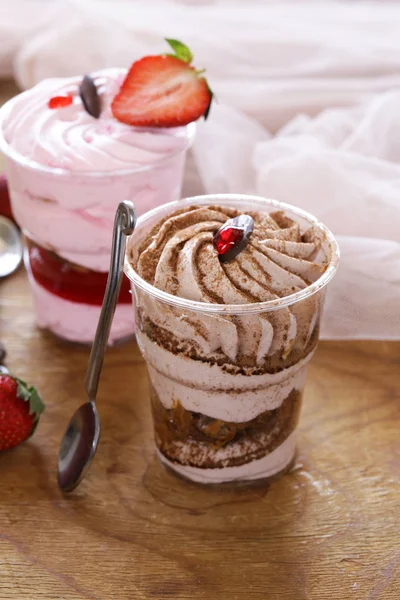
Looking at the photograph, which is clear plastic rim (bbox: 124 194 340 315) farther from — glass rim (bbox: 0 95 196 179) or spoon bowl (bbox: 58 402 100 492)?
spoon bowl (bbox: 58 402 100 492)

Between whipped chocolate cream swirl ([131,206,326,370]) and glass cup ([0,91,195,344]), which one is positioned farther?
glass cup ([0,91,195,344])

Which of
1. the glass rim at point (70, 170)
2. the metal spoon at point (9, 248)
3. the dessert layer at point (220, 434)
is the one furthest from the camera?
the metal spoon at point (9, 248)

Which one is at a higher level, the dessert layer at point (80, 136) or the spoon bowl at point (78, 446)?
the dessert layer at point (80, 136)

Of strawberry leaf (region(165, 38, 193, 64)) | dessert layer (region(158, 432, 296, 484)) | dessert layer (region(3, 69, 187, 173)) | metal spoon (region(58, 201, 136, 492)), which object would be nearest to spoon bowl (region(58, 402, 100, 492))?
metal spoon (region(58, 201, 136, 492))

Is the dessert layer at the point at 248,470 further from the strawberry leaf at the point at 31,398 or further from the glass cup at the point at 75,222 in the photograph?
the glass cup at the point at 75,222

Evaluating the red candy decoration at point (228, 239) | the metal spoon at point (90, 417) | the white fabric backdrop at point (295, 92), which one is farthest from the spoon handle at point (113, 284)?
the white fabric backdrop at point (295, 92)

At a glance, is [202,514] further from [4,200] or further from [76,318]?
[4,200]

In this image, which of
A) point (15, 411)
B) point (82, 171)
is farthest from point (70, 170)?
point (15, 411)

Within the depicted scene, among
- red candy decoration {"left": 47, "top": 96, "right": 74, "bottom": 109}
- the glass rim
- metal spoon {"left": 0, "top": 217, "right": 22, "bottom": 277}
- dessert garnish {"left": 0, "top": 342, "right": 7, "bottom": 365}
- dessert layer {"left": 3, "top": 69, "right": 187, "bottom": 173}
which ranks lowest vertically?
metal spoon {"left": 0, "top": 217, "right": 22, "bottom": 277}
